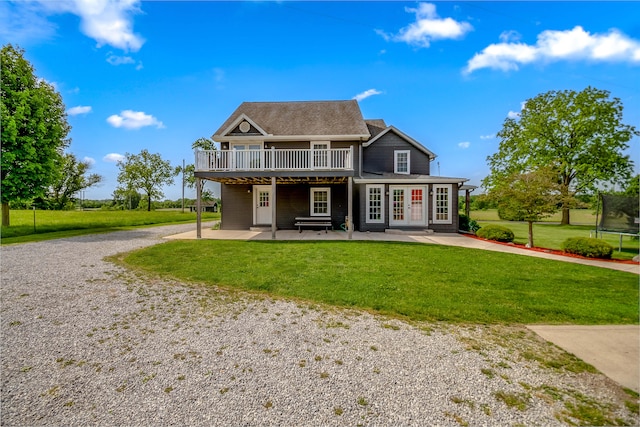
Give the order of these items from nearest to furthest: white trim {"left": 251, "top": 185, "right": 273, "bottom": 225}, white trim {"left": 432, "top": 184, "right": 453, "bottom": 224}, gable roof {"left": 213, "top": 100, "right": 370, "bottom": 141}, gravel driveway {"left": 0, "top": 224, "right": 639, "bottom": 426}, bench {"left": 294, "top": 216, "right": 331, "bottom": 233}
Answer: gravel driveway {"left": 0, "top": 224, "right": 639, "bottom": 426}, bench {"left": 294, "top": 216, "right": 331, "bottom": 233}, white trim {"left": 432, "top": 184, "right": 453, "bottom": 224}, gable roof {"left": 213, "top": 100, "right": 370, "bottom": 141}, white trim {"left": 251, "top": 185, "right": 273, "bottom": 225}

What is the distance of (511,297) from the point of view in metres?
5.40

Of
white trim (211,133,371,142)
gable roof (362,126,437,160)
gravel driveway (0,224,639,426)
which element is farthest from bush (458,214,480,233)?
gravel driveway (0,224,639,426)

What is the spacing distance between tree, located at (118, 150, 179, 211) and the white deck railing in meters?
39.6

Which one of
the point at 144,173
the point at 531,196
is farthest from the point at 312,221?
the point at 144,173

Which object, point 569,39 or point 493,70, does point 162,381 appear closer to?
point 569,39

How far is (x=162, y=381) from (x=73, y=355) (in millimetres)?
1511

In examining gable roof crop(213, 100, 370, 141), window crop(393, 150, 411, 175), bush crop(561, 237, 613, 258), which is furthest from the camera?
window crop(393, 150, 411, 175)

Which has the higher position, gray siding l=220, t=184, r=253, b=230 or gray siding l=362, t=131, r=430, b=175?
gray siding l=362, t=131, r=430, b=175

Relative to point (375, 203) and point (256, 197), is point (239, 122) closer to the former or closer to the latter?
point (256, 197)

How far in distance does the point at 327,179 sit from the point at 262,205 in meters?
4.77

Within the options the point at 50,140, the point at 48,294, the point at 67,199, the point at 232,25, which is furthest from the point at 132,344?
the point at 67,199

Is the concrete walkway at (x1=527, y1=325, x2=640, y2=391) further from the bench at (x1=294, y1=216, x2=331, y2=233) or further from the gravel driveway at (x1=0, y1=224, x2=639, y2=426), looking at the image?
the bench at (x1=294, y1=216, x2=331, y2=233)

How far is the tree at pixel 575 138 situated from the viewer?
24.4 meters

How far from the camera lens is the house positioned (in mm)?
14820
